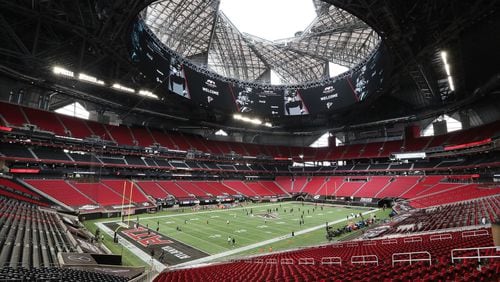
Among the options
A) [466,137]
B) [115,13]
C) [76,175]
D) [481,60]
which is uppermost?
[115,13]

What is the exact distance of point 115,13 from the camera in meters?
27.1

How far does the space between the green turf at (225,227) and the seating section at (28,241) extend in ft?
16.8

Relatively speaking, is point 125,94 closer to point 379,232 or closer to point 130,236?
point 130,236

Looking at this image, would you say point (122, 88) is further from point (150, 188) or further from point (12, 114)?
point (150, 188)

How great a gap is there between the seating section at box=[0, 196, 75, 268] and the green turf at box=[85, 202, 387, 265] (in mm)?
5133

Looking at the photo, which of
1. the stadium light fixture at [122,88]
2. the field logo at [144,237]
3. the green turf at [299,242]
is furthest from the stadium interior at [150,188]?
the stadium light fixture at [122,88]

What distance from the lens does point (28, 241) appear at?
1522cm

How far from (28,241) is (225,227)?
21.8 meters

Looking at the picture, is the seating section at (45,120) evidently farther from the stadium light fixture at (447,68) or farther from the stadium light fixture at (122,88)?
the stadium light fixture at (447,68)

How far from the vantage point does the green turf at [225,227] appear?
26375 mm

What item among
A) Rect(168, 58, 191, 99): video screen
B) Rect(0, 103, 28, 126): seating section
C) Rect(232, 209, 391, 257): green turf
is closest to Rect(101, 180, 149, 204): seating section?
Rect(0, 103, 28, 126): seating section

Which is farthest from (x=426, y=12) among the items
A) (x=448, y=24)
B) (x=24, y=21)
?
(x=24, y=21)

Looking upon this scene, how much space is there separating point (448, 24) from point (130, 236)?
40.2 meters

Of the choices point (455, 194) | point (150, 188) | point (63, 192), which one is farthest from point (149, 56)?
point (455, 194)
